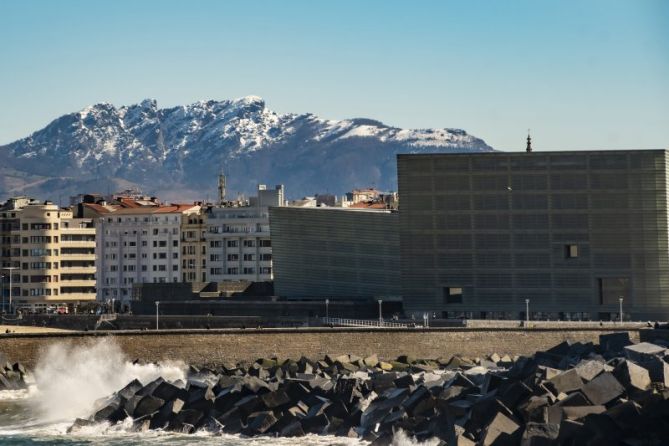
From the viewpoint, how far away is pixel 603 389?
70.9 metres

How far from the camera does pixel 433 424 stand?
244 feet

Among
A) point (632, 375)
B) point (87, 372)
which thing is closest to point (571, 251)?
point (87, 372)

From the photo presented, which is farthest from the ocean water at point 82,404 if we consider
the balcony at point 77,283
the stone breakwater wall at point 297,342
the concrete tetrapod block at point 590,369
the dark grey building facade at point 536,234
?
the balcony at point 77,283

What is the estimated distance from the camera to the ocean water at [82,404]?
8094 cm

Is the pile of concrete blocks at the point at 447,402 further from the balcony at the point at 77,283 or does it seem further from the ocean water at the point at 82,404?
the balcony at the point at 77,283

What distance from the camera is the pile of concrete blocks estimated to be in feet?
214

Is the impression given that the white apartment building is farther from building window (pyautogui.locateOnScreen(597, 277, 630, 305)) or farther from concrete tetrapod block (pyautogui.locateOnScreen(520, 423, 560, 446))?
concrete tetrapod block (pyautogui.locateOnScreen(520, 423, 560, 446))

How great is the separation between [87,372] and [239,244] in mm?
87288

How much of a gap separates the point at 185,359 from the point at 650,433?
181 ft

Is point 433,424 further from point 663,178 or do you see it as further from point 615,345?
point 663,178

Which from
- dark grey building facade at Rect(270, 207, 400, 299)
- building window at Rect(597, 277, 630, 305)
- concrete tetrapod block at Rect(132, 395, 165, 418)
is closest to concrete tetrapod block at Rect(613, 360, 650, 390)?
concrete tetrapod block at Rect(132, 395, 165, 418)

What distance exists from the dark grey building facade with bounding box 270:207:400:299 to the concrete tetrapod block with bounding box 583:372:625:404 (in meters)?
78.6

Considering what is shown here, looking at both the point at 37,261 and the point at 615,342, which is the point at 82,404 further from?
the point at 37,261

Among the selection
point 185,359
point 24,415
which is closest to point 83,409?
point 24,415
